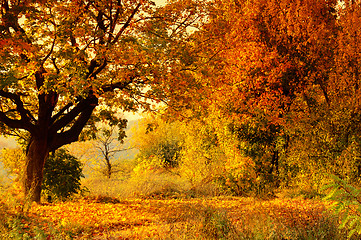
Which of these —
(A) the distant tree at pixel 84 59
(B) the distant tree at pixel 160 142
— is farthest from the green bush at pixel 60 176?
(B) the distant tree at pixel 160 142

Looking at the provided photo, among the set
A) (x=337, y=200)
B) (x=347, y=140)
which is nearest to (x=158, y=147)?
(x=347, y=140)

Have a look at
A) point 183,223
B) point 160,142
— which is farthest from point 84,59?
point 160,142

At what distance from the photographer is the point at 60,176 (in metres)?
14.1

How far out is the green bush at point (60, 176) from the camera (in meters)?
14.1

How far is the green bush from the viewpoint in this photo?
14125mm

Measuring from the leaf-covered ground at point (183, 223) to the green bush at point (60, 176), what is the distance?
8.22 feet

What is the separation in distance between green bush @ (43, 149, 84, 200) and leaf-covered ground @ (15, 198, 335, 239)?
8.22 ft

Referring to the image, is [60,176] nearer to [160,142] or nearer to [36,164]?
[36,164]

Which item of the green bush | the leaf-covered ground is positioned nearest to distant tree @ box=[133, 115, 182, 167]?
the green bush

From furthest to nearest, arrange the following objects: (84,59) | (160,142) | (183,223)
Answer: (160,142) < (84,59) < (183,223)

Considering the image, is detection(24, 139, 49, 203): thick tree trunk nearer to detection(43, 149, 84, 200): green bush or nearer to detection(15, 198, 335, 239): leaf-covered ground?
detection(43, 149, 84, 200): green bush

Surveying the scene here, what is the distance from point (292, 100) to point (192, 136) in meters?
5.59

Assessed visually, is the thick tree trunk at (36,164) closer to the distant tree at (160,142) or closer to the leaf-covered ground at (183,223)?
the leaf-covered ground at (183,223)

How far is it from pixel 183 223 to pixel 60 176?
27.8 feet
